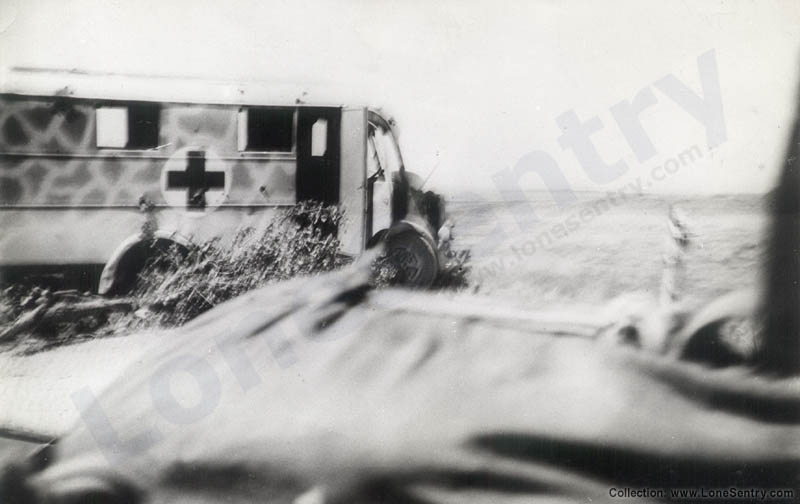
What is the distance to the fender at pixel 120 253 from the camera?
2.17 m

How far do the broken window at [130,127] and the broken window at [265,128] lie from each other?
30 centimetres

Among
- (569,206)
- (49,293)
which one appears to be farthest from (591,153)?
(49,293)

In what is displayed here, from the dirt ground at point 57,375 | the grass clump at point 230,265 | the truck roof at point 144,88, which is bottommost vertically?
the dirt ground at point 57,375

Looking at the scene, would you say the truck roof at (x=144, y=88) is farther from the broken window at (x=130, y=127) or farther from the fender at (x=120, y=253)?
the fender at (x=120, y=253)

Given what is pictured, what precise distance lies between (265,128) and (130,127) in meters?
0.47

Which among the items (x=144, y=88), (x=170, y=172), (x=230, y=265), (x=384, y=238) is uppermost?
(x=144, y=88)

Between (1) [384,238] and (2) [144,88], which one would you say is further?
(1) [384,238]

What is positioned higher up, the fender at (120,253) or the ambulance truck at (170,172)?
the ambulance truck at (170,172)

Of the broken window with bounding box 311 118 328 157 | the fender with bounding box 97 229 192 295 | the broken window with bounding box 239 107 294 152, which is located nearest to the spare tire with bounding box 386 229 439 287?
the broken window with bounding box 311 118 328 157

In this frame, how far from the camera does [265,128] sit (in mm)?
2232

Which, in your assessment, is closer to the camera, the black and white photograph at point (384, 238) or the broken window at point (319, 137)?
the black and white photograph at point (384, 238)

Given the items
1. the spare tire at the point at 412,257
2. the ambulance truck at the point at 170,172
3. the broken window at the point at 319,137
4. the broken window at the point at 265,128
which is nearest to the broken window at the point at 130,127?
the ambulance truck at the point at 170,172

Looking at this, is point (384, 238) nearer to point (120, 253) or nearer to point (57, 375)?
point (120, 253)

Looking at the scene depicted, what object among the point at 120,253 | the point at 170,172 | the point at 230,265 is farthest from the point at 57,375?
the point at 170,172
